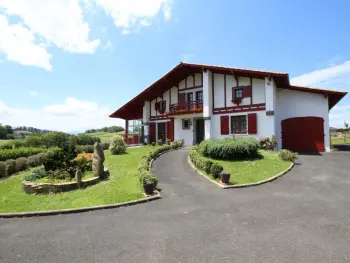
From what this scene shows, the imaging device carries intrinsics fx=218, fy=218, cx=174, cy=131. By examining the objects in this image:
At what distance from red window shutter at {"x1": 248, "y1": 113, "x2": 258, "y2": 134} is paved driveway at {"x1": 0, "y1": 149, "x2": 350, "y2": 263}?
1100 cm

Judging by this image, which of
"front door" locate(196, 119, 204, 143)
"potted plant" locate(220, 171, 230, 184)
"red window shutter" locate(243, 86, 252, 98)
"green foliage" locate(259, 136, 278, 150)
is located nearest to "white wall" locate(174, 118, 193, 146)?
"front door" locate(196, 119, 204, 143)

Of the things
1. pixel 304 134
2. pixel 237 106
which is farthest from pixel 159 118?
pixel 304 134

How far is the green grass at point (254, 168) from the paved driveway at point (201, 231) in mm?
1710

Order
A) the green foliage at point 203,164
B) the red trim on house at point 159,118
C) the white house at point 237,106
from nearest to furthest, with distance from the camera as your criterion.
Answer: the green foliage at point 203,164, the white house at point 237,106, the red trim on house at point 159,118

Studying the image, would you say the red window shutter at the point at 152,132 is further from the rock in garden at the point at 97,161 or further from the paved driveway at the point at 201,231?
the paved driveway at the point at 201,231

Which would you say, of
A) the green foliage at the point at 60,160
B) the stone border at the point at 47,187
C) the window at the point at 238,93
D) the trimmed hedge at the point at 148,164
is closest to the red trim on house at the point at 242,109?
the window at the point at 238,93

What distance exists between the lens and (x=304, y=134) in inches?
724

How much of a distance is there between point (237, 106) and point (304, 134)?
601 cm

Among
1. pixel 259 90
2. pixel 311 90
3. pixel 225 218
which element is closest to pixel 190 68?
pixel 259 90

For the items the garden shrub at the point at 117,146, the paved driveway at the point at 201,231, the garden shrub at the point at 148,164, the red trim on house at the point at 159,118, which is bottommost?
the paved driveway at the point at 201,231

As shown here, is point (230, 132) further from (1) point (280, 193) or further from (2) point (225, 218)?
(2) point (225, 218)

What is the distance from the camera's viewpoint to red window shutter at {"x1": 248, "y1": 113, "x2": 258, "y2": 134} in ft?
61.7

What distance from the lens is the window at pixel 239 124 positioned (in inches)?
779

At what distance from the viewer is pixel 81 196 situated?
25.7 feet
